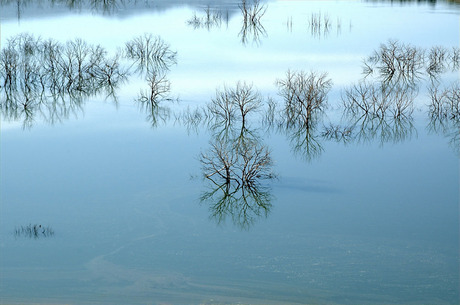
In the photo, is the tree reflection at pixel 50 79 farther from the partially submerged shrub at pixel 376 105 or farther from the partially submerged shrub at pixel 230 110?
the partially submerged shrub at pixel 376 105

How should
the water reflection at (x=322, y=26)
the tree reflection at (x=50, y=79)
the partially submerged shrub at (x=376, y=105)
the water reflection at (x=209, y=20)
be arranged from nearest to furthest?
1. the partially submerged shrub at (x=376, y=105)
2. the tree reflection at (x=50, y=79)
3. the water reflection at (x=322, y=26)
4. the water reflection at (x=209, y=20)

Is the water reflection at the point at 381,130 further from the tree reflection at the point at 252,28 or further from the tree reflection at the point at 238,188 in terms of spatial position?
the tree reflection at the point at 252,28

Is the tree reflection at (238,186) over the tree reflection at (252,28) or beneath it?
beneath

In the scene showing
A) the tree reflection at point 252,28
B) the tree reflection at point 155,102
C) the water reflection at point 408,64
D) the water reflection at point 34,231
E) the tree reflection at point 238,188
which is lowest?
the water reflection at point 34,231

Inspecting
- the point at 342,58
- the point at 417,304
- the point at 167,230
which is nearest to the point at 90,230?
the point at 167,230

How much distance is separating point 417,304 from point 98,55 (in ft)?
78.7

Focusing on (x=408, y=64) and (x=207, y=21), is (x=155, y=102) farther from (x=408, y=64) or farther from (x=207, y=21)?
(x=207, y=21)

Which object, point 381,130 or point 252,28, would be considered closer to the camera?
point 381,130

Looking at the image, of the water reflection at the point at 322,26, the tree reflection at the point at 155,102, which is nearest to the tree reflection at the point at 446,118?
the tree reflection at the point at 155,102

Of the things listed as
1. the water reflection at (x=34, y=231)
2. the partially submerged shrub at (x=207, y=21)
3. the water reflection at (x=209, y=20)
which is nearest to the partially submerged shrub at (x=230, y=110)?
the water reflection at (x=34, y=231)

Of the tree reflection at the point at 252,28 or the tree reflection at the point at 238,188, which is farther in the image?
the tree reflection at the point at 252,28

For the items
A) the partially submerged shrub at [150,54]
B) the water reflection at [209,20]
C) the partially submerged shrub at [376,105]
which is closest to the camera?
the partially submerged shrub at [376,105]

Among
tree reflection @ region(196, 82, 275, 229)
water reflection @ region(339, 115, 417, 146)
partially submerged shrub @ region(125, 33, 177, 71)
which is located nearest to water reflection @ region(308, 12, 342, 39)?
partially submerged shrub @ region(125, 33, 177, 71)

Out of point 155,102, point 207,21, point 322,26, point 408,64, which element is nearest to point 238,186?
point 155,102
